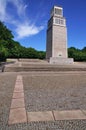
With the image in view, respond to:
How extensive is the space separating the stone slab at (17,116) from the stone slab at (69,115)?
684 millimetres

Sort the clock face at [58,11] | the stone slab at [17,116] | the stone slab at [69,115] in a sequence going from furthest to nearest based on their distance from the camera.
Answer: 1. the clock face at [58,11]
2. the stone slab at [69,115]
3. the stone slab at [17,116]

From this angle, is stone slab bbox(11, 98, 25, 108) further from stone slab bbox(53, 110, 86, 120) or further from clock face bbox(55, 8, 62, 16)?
clock face bbox(55, 8, 62, 16)

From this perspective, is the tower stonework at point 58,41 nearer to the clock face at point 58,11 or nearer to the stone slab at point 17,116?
the clock face at point 58,11

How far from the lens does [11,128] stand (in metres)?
2.53

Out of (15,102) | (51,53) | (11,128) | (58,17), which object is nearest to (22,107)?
(15,102)

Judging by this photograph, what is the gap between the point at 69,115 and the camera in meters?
3.11

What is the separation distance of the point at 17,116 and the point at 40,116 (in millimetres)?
485

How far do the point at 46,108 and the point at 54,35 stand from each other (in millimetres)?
29944

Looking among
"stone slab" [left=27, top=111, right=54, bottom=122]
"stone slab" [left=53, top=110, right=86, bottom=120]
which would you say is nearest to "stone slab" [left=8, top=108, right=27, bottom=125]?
"stone slab" [left=27, top=111, right=54, bottom=122]

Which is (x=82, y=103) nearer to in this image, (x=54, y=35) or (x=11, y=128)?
(x=11, y=128)

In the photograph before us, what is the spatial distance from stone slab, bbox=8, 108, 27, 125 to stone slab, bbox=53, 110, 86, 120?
0.68 meters

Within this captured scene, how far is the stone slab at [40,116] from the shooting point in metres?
2.88

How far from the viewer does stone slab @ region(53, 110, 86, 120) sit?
2983mm

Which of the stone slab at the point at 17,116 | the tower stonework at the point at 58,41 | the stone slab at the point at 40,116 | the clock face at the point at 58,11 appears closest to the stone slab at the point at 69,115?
the stone slab at the point at 40,116
